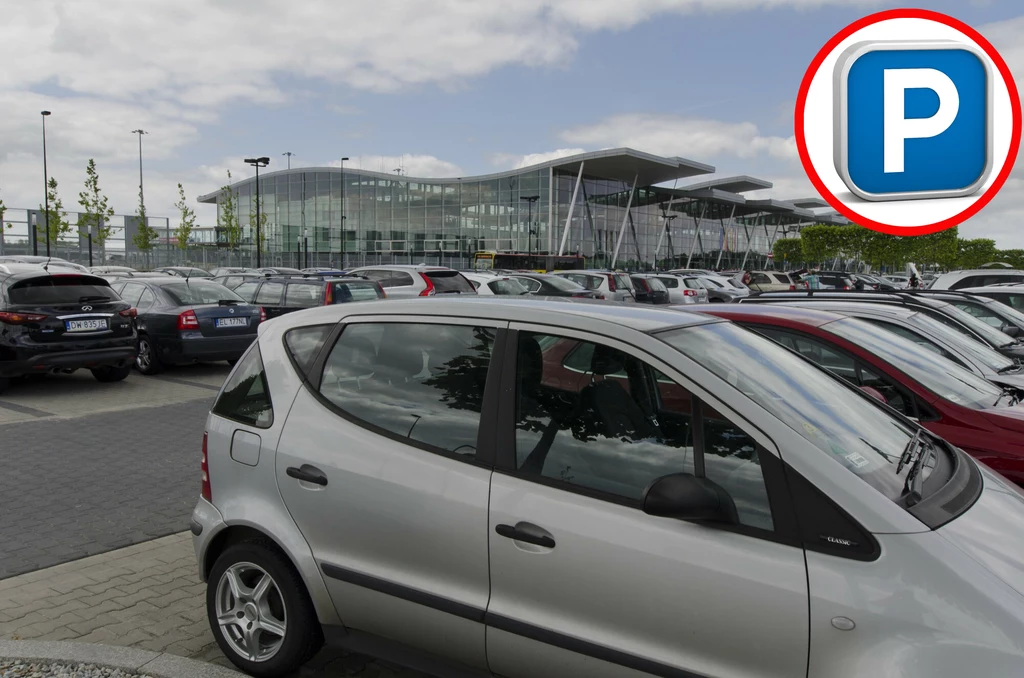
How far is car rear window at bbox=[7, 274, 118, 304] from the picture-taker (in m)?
10.0

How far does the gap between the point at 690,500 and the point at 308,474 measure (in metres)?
1.55

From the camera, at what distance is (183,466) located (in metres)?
6.85

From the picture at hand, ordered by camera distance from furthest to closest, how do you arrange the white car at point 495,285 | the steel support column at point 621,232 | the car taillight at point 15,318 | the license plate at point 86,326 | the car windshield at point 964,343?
the steel support column at point 621,232
the white car at point 495,285
the license plate at point 86,326
the car taillight at point 15,318
the car windshield at point 964,343

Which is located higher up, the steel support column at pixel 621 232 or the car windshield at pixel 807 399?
the steel support column at pixel 621 232

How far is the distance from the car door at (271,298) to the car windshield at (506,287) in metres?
4.72

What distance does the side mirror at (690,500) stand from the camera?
227cm

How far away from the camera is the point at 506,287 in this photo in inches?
722

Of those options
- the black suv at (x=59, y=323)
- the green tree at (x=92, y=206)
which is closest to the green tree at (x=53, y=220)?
the green tree at (x=92, y=206)

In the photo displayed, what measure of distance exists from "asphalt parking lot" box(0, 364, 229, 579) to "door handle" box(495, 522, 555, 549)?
3.33m

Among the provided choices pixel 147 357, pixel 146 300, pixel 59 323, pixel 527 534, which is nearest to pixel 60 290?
pixel 59 323

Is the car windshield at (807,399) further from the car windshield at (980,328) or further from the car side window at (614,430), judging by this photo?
the car windshield at (980,328)

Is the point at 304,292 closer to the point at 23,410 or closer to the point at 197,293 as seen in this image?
the point at 197,293

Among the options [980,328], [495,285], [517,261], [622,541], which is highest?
[517,261]

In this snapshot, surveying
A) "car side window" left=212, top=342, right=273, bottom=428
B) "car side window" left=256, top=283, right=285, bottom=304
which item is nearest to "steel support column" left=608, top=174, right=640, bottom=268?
"car side window" left=256, top=283, right=285, bottom=304
